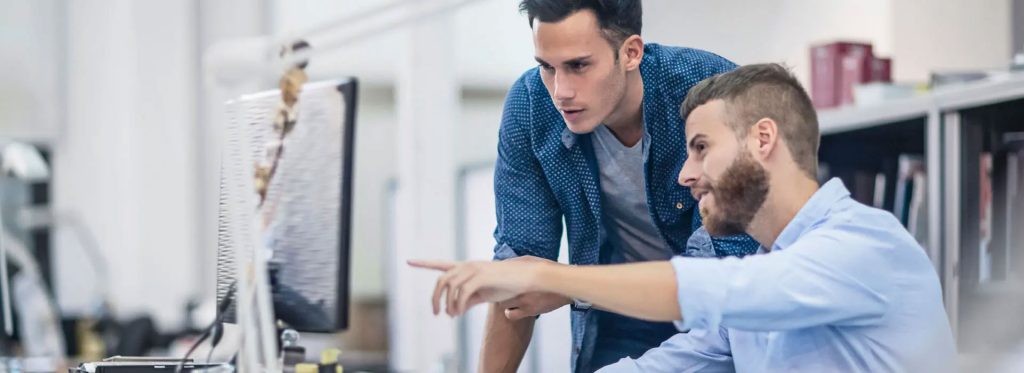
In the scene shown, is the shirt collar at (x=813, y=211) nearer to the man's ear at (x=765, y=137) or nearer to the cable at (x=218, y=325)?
the man's ear at (x=765, y=137)

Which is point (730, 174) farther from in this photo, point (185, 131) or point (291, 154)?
point (185, 131)

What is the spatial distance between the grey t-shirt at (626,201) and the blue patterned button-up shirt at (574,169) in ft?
0.06

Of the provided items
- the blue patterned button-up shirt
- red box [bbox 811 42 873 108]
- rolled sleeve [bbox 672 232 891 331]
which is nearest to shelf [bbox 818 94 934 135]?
red box [bbox 811 42 873 108]

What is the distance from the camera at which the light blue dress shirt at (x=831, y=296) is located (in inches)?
48.4

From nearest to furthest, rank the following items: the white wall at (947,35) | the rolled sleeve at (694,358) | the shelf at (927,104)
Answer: the rolled sleeve at (694,358)
the shelf at (927,104)
the white wall at (947,35)

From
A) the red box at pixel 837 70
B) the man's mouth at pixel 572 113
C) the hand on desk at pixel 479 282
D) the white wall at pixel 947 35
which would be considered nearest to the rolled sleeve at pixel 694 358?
the man's mouth at pixel 572 113

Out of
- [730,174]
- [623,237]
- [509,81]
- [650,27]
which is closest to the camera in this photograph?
[730,174]

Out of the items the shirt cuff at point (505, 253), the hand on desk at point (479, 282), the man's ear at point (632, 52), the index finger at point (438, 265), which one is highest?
the man's ear at point (632, 52)

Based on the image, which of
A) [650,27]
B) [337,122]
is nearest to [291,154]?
[337,122]

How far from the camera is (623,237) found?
6.28ft

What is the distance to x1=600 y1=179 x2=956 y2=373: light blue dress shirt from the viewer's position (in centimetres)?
123

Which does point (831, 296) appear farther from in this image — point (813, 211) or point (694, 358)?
point (694, 358)

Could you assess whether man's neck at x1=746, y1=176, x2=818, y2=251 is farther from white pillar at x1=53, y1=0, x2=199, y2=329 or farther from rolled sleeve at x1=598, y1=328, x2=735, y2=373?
white pillar at x1=53, y1=0, x2=199, y2=329

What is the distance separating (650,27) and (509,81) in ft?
17.5
